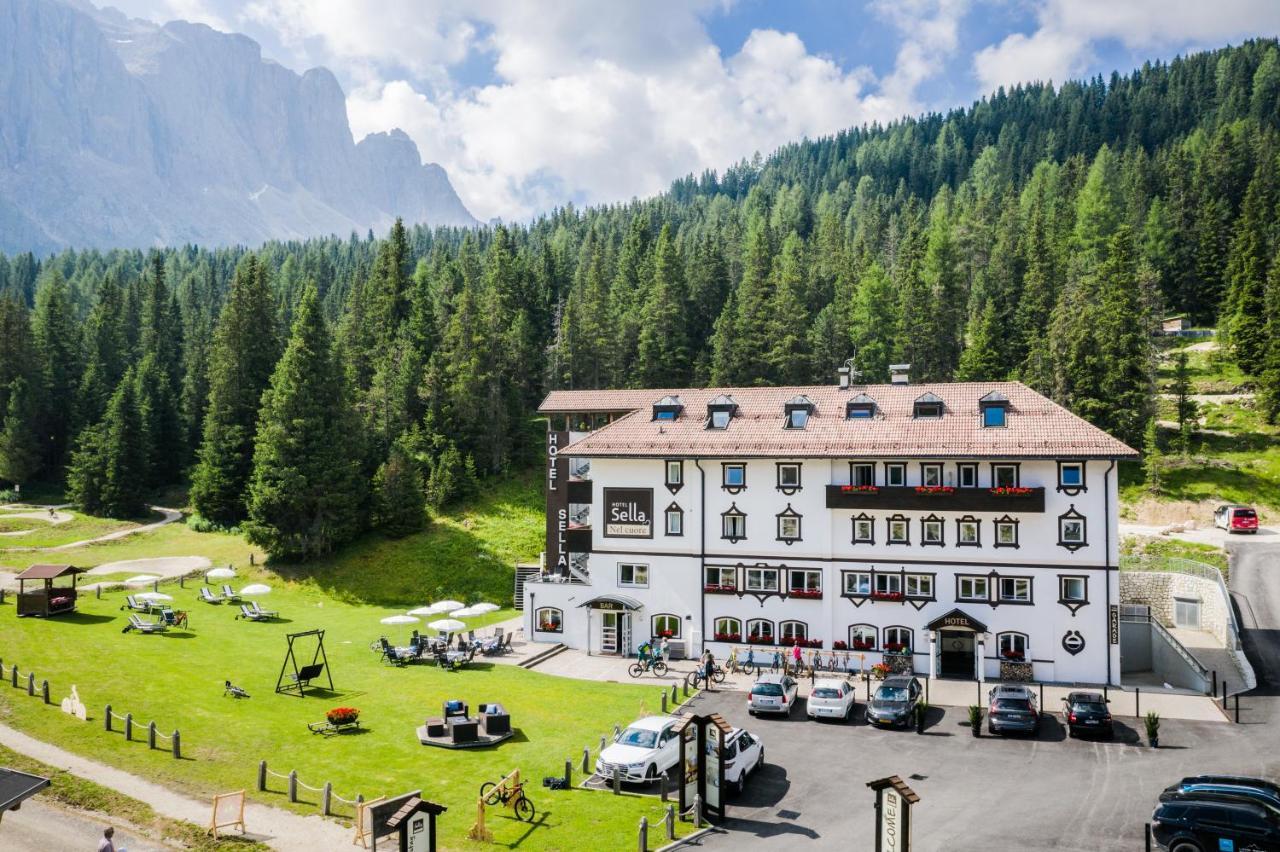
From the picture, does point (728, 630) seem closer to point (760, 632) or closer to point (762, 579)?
point (760, 632)

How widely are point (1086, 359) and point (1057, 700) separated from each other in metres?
42.1

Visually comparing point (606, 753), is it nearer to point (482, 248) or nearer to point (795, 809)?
point (795, 809)

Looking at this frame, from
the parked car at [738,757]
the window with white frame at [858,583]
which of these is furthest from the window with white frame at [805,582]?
the parked car at [738,757]

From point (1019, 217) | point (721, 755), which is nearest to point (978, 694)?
point (721, 755)

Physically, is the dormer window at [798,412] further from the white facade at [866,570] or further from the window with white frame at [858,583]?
the window with white frame at [858,583]

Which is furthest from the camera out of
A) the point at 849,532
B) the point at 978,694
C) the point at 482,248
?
the point at 482,248

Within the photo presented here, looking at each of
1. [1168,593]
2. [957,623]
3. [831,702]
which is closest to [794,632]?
[957,623]

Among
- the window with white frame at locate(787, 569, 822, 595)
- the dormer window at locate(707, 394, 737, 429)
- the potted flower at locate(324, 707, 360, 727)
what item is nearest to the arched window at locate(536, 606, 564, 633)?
the window with white frame at locate(787, 569, 822, 595)

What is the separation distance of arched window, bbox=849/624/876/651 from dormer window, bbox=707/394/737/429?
12.3 meters

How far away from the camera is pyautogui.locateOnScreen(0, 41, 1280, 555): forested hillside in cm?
6838

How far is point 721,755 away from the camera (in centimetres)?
2314

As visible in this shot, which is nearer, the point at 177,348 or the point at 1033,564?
the point at 1033,564

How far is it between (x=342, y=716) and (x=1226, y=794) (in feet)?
87.0

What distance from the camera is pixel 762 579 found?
43.5 metres
